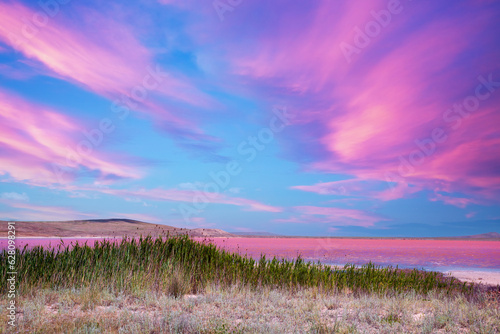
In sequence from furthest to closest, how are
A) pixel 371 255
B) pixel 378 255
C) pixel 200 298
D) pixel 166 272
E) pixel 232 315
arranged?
pixel 378 255, pixel 371 255, pixel 166 272, pixel 200 298, pixel 232 315

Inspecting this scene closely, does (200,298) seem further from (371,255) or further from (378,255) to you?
(378,255)

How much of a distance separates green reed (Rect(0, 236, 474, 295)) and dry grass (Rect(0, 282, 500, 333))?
806 mm

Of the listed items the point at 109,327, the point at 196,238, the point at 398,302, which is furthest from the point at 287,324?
the point at 196,238

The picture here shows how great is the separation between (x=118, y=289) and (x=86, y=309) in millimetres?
1979

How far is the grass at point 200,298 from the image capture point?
285 inches

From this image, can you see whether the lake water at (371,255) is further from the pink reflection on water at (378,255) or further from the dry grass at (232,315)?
the dry grass at (232,315)

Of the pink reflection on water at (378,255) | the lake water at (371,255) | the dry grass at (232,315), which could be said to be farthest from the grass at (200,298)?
the pink reflection on water at (378,255)

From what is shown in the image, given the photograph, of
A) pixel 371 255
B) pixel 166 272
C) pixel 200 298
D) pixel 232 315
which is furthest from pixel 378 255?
pixel 232 315

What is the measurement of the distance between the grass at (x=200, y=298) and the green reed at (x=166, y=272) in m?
0.04

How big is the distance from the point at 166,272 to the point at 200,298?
2.37m

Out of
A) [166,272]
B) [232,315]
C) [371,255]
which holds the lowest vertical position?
[232,315]

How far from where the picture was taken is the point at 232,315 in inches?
325

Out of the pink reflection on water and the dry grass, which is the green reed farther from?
the pink reflection on water

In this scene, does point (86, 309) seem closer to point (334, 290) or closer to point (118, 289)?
point (118, 289)
